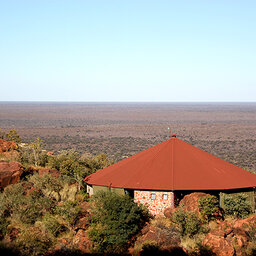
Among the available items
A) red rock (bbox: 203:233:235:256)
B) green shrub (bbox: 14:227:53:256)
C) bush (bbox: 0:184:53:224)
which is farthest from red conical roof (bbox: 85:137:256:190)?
green shrub (bbox: 14:227:53:256)

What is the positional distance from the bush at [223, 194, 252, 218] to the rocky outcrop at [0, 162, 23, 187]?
1176 cm

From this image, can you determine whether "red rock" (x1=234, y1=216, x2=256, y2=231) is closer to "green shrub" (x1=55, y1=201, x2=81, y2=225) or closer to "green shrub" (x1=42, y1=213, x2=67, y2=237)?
"green shrub" (x1=55, y1=201, x2=81, y2=225)

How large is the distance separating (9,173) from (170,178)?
30.0ft

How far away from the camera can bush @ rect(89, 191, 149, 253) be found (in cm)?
1342

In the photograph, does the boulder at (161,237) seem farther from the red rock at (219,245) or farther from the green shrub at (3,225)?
the green shrub at (3,225)

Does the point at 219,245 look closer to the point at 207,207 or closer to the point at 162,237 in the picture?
the point at 162,237

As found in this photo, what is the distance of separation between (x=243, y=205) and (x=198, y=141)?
174 ft

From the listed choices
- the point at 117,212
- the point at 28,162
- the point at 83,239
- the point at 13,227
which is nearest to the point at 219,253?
the point at 117,212

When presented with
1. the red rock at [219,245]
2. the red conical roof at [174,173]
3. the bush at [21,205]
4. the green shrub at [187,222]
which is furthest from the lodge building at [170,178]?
the red rock at [219,245]

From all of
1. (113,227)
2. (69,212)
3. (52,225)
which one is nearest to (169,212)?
(113,227)

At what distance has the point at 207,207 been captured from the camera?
15.0 metres

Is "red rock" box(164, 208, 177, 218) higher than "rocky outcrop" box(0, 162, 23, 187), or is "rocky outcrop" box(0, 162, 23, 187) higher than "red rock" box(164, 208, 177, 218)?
"rocky outcrop" box(0, 162, 23, 187)

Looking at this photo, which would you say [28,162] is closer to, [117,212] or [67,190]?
[67,190]

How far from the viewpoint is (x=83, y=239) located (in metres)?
13.9
